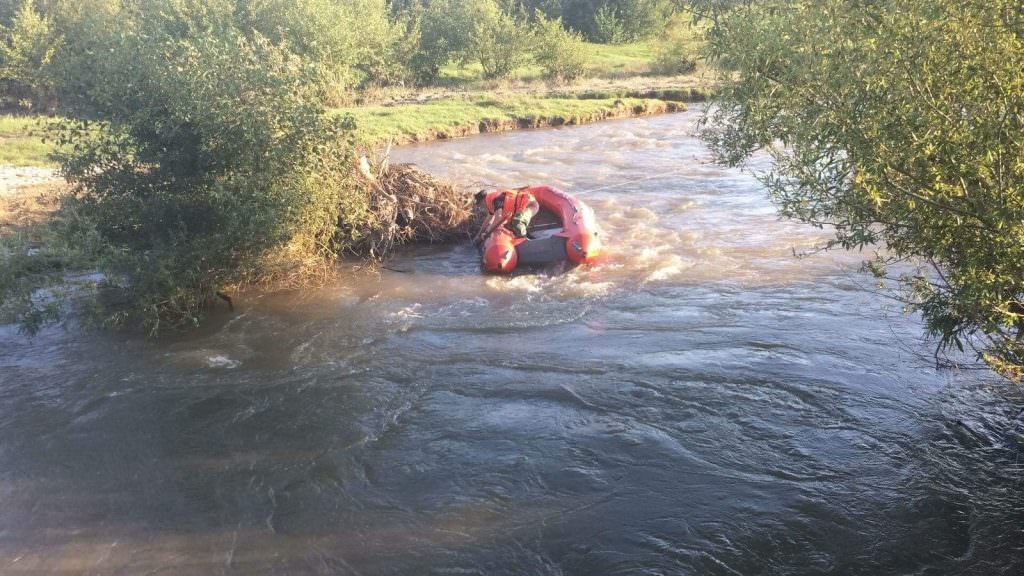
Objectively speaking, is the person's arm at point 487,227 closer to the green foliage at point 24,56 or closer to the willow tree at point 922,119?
the willow tree at point 922,119

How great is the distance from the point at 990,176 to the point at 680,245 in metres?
8.69

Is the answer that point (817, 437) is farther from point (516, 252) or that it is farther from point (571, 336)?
point (516, 252)

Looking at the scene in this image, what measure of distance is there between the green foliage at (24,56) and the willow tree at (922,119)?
86.0ft

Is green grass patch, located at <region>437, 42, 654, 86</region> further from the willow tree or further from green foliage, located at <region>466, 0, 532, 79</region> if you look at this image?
the willow tree

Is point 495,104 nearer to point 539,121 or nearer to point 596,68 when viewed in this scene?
point 539,121

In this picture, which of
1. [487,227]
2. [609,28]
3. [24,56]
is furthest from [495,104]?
[609,28]

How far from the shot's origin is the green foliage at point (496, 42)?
37619 millimetres

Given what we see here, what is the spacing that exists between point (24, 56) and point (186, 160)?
21365 millimetres

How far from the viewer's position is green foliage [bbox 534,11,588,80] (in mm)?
38219

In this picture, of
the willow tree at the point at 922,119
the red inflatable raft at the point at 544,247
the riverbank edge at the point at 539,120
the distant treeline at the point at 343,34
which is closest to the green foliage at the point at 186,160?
the red inflatable raft at the point at 544,247

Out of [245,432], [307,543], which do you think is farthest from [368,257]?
[307,543]

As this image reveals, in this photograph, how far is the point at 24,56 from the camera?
26.5m

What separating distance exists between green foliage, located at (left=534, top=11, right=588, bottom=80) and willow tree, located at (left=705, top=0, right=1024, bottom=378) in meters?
33.8

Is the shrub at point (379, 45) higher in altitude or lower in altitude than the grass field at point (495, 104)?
higher
